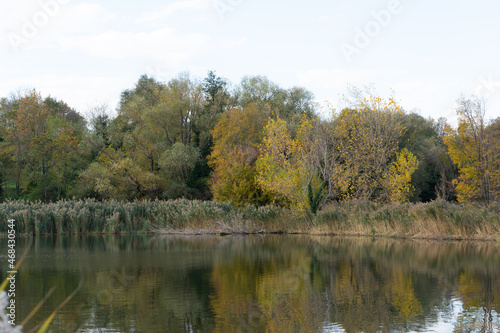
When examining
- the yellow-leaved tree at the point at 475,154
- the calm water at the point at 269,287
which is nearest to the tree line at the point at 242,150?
the yellow-leaved tree at the point at 475,154

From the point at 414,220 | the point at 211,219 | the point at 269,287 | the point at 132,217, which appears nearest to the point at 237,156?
the point at 211,219

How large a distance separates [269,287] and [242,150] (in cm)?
2967

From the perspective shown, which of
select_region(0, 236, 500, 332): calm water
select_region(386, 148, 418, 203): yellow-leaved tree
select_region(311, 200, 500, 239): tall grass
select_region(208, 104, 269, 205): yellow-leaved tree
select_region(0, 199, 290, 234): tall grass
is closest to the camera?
select_region(0, 236, 500, 332): calm water

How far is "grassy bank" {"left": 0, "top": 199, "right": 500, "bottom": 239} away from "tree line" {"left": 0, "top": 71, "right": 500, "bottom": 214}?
1.87 metres

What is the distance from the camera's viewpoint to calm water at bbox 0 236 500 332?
1084 cm

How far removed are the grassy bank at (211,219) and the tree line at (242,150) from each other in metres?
1.87

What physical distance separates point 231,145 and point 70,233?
53.2 feet

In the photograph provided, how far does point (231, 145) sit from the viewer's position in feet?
153

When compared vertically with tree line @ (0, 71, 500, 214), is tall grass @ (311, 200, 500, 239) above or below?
below

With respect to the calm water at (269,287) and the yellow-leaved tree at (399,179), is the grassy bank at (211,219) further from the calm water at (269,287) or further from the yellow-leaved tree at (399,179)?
the yellow-leaved tree at (399,179)

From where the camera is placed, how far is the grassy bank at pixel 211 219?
99.0 ft

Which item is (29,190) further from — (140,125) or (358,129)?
(358,129)

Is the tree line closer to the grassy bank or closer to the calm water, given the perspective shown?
the grassy bank

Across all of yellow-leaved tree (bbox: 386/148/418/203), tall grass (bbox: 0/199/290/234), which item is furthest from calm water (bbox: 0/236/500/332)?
yellow-leaved tree (bbox: 386/148/418/203)
